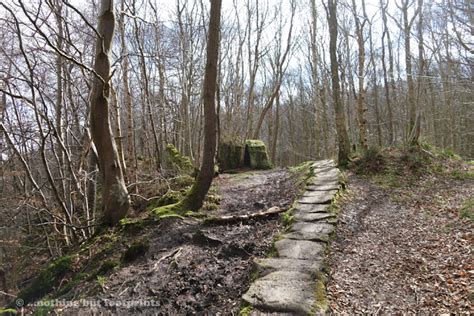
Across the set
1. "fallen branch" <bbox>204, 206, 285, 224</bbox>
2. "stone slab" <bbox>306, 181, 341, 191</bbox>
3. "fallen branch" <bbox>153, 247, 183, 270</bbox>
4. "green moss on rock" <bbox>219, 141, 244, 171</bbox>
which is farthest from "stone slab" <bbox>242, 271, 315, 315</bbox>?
"green moss on rock" <bbox>219, 141, 244, 171</bbox>

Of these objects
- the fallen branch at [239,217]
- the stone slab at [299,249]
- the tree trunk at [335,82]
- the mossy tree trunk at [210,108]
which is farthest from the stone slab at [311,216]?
the tree trunk at [335,82]

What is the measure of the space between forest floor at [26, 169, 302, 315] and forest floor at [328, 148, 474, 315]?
1.12 m

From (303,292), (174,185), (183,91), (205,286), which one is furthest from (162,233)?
(183,91)

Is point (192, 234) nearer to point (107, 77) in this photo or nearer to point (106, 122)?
point (106, 122)

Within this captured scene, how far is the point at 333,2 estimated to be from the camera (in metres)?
8.18

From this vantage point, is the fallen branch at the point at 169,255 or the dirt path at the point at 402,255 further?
the fallen branch at the point at 169,255

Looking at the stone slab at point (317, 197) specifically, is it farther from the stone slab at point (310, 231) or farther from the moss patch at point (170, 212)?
the moss patch at point (170, 212)

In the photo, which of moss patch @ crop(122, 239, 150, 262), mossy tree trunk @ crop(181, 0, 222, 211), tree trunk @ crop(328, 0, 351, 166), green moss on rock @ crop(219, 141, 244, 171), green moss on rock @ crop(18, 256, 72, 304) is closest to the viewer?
moss patch @ crop(122, 239, 150, 262)

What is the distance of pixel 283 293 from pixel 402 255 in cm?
202

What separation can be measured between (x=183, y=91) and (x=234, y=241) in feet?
32.3

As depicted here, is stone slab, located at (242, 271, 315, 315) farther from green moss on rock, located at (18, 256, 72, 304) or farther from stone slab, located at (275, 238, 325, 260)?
green moss on rock, located at (18, 256, 72, 304)

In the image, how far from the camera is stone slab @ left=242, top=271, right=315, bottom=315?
9.16 feet

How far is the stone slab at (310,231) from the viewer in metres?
4.18

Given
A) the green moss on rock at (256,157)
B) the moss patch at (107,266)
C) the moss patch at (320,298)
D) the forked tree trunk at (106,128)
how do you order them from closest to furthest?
the moss patch at (320,298) → the moss patch at (107,266) → the forked tree trunk at (106,128) → the green moss on rock at (256,157)
